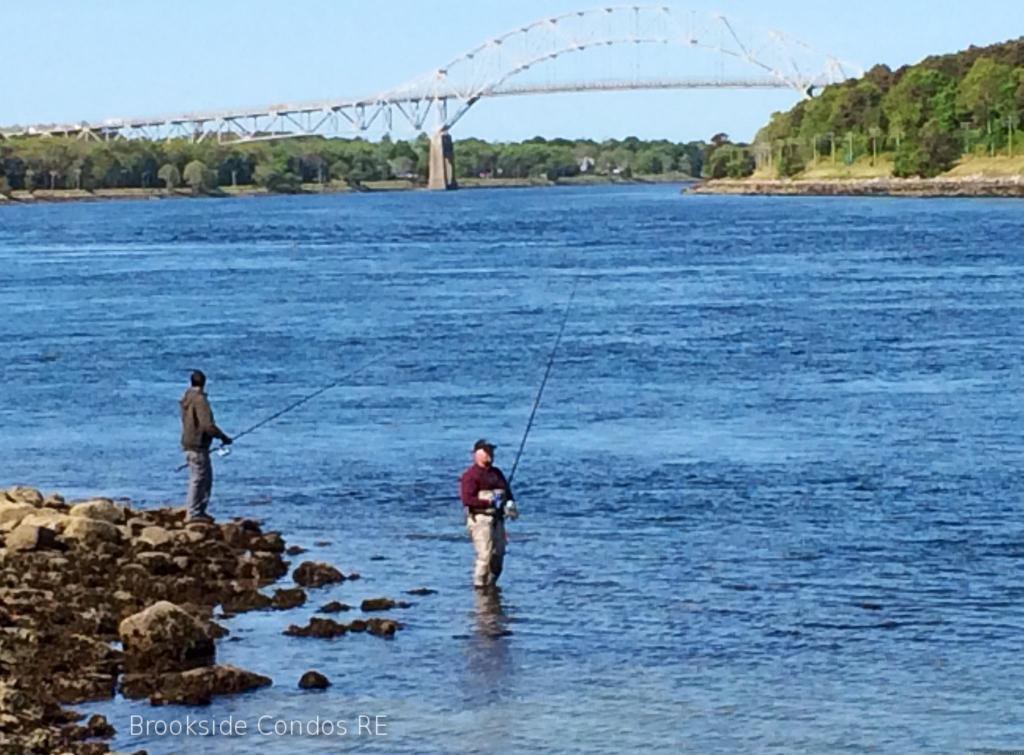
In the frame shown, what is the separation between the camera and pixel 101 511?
78.5 ft

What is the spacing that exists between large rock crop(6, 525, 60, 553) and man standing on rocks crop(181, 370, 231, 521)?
201 cm

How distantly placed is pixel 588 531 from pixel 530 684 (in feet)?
23.2

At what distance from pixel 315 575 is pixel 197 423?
2.58 metres

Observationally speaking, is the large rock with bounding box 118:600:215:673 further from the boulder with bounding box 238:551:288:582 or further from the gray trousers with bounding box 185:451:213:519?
the gray trousers with bounding box 185:451:213:519

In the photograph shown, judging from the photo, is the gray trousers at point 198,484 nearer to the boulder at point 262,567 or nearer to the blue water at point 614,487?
the blue water at point 614,487

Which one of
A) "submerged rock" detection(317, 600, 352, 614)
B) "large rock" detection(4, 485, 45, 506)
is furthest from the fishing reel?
"large rock" detection(4, 485, 45, 506)

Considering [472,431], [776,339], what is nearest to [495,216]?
[776,339]

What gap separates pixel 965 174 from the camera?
180 meters

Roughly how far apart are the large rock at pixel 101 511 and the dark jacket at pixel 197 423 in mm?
1038

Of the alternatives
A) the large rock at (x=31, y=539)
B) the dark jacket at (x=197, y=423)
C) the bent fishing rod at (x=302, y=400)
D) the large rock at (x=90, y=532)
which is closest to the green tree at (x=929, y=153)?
the bent fishing rod at (x=302, y=400)

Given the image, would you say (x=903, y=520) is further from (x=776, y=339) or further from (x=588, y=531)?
(x=776, y=339)

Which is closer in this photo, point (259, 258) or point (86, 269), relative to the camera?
point (86, 269)

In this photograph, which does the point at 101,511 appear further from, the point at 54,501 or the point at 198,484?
the point at 54,501

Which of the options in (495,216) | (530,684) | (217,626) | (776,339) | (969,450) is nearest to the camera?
(530,684)
